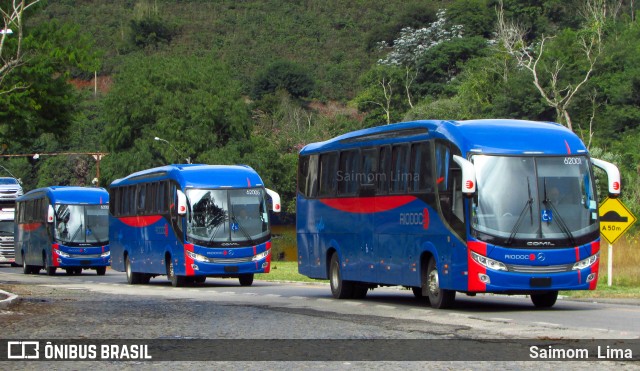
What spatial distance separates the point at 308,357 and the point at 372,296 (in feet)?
47.9

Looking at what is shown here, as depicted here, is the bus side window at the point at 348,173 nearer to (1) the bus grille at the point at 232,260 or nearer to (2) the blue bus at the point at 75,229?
(1) the bus grille at the point at 232,260

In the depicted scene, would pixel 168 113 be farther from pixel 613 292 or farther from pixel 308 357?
pixel 308 357

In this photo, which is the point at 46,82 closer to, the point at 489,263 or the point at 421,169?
the point at 421,169

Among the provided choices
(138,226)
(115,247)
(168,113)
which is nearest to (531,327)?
(138,226)

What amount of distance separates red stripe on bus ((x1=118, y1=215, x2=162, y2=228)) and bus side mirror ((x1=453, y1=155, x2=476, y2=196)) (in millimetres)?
18090

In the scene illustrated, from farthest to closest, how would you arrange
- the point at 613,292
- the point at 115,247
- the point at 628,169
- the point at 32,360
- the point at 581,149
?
the point at 628,169 < the point at 115,247 < the point at 613,292 < the point at 581,149 < the point at 32,360

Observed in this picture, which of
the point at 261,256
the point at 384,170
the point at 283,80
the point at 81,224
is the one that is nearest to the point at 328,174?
the point at 384,170

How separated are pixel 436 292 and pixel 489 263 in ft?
6.31

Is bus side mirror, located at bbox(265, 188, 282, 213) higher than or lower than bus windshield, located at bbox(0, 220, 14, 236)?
higher

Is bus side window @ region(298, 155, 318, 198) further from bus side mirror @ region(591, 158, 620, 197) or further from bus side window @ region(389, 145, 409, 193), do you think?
bus side mirror @ region(591, 158, 620, 197)

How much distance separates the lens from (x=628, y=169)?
76875mm

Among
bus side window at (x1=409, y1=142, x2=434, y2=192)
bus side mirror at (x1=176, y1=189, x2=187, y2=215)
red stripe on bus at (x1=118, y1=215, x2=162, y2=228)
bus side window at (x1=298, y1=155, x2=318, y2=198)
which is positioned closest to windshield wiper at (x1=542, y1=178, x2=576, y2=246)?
bus side window at (x1=409, y1=142, x2=434, y2=192)

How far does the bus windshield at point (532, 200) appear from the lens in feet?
68.7

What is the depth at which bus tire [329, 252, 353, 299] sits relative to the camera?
27.1 m
